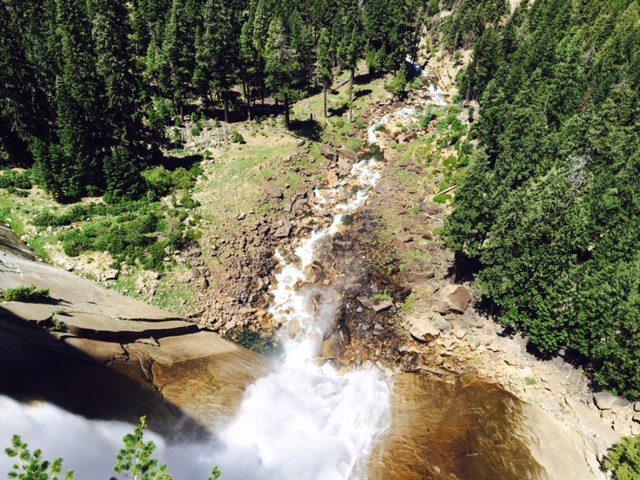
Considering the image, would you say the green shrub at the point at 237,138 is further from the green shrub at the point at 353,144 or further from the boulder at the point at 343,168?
the green shrub at the point at 353,144

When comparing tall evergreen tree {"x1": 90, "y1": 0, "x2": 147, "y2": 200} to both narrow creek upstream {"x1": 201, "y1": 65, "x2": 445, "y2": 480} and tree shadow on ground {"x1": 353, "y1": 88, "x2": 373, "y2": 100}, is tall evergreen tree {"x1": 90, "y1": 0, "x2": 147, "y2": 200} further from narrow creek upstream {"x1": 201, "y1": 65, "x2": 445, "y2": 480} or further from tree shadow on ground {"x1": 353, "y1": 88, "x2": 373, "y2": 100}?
tree shadow on ground {"x1": 353, "y1": 88, "x2": 373, "y2": 100}

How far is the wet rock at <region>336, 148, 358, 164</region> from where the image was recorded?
65.4m

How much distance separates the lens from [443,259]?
46.6m

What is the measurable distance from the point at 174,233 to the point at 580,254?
4690 cm

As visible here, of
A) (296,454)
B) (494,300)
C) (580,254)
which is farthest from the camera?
(580,254)

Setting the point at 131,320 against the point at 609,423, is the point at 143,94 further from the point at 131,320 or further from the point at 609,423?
the point at 609,423

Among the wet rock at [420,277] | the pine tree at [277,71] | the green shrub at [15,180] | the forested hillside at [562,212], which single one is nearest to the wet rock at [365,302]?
the wet rock at [420,277]

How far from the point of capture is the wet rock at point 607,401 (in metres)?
30.3

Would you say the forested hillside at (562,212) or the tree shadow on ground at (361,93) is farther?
the tree shadow on ground at (361,93)

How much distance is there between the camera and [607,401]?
3069cm

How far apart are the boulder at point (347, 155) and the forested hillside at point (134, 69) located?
13.5m

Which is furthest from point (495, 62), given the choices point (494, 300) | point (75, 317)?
point (75, 317)

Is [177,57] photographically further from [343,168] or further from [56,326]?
[56,326]

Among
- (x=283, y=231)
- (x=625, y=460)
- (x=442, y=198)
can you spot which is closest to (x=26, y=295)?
(x=283, y=231)
